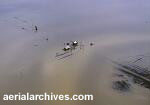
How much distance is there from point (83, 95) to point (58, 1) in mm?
11263

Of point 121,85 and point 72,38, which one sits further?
point 72,38

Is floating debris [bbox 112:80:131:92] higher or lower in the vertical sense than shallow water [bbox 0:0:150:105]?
lower

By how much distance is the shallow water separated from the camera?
11234mm

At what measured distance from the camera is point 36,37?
50.1ft

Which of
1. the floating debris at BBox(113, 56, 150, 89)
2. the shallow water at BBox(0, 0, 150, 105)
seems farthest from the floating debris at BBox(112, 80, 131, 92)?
the floating debris at BBox(113, 56, 150, 89)

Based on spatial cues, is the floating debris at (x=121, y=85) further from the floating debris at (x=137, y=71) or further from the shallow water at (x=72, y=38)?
the floating debris at (x=137, y=71)

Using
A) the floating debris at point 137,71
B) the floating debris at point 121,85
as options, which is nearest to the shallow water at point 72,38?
the floating debris at point 121,85

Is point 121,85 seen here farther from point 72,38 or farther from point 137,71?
point 72,38

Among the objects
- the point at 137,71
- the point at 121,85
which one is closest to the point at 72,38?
the point at 137,71

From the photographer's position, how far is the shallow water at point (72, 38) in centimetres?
1123

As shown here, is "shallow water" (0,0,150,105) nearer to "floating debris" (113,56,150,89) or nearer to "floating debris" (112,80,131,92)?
"floating debris" (112,80,131,92)

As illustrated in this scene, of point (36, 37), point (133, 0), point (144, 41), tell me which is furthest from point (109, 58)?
point (133, 0)

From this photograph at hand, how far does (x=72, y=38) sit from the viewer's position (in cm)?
1506

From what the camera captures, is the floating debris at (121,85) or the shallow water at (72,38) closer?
the floating debris at (121,85)
